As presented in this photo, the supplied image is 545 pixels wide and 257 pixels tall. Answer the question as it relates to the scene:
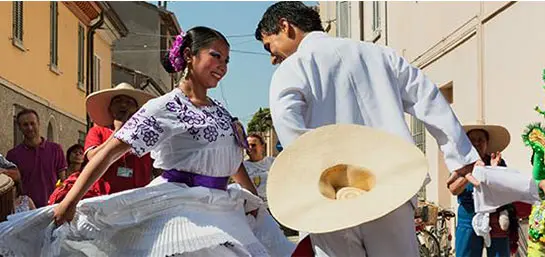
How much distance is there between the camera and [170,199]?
3730mm

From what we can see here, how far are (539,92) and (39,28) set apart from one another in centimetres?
1345

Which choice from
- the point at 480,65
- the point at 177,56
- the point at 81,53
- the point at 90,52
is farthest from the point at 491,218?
the point at 90,52

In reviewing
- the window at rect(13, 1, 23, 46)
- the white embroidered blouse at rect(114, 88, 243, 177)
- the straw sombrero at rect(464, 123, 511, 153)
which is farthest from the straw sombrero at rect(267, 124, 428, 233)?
the window at rect(13, 1, 23, 46)

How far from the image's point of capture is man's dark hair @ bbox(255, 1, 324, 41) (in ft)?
11.5

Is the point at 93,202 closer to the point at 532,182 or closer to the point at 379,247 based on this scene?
the point at 379,247

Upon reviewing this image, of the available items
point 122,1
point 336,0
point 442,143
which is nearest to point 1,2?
point 336,0

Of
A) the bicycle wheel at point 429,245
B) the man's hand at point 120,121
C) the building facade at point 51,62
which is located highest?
the building facade at point 51,62

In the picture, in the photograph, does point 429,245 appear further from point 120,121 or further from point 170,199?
point 170,199

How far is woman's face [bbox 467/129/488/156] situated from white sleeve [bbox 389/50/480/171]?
3.88m

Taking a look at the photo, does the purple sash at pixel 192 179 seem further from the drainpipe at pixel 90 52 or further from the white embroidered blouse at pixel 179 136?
the drainpipe at pixel 90 52

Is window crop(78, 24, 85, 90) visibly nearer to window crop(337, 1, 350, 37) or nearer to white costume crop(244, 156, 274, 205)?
window crop(337, 1, 350, 37)

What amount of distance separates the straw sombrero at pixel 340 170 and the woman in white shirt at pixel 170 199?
762mm

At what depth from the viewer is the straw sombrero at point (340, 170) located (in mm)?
2873

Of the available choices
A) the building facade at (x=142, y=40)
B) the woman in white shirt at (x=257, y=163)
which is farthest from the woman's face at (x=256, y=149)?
the building facade at (x=142, y=40)
